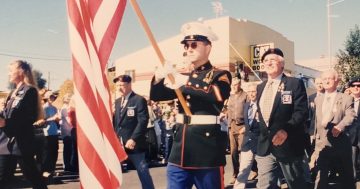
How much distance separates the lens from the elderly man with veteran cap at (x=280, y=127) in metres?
4.68

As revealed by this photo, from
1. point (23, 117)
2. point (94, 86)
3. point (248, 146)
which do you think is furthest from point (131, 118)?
point (94, 86)

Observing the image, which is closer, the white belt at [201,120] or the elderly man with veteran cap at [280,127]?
the white belt at [201,120]

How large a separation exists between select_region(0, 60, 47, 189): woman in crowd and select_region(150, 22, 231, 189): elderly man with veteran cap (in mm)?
2169

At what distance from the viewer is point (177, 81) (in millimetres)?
3678

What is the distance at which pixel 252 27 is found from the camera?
28719 millimetres

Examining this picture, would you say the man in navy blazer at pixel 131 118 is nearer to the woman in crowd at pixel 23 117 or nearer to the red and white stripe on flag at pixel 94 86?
the woman in crowd at pixel 23 117

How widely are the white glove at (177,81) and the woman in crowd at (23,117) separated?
2.36 meters

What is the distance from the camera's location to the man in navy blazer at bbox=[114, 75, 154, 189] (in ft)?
20.2

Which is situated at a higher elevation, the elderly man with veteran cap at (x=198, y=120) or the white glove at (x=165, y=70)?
the white glove at (x=165, y=70)

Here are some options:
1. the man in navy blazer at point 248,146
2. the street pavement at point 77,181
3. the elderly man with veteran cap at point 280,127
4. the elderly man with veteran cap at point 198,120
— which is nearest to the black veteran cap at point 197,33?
the elderly man with veteran cap at point 198,120

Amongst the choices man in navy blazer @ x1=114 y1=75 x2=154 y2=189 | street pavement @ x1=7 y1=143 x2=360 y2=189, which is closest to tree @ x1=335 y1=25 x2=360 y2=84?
street pavement @ x1=7 y1=143 x2=360 y2=189

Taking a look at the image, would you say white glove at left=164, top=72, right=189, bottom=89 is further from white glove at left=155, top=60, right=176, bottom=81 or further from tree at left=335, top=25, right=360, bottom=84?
tree at left=335, top=25, right=360, bottom=84

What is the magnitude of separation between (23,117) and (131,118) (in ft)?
5.76

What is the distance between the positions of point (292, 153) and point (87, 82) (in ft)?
8.65
